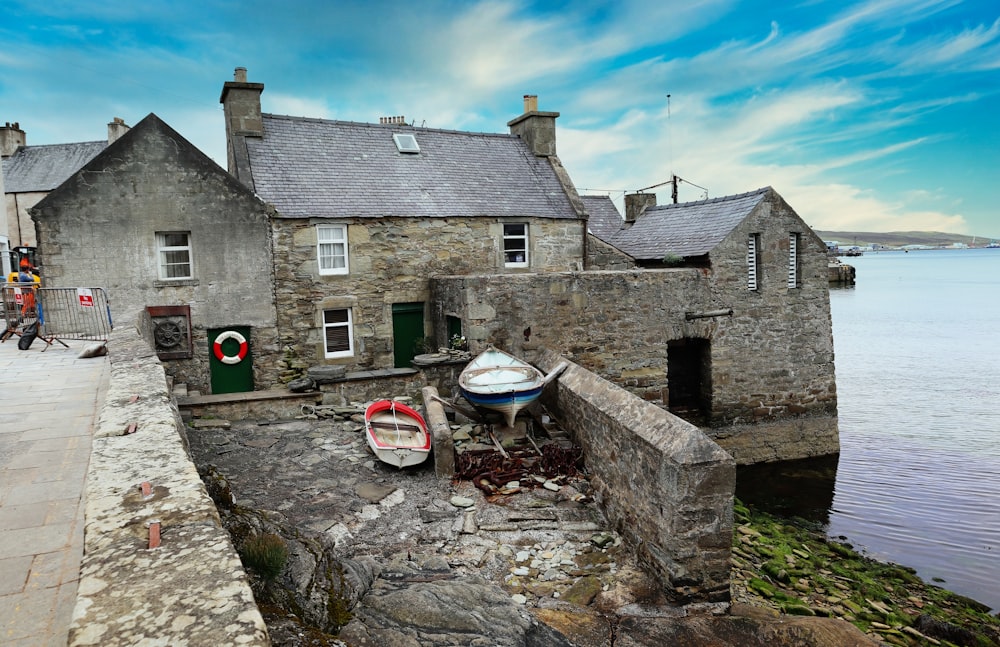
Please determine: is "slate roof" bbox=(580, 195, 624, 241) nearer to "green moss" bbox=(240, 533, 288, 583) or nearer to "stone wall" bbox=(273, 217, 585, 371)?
"stone wall" bbox=(273, 217, 585, 371)

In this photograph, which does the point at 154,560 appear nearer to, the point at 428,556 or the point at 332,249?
the point at 428,556

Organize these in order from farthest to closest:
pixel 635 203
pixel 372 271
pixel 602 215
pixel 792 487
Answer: pixel 602 215
pixel 635 203
pixel 372 271
pixel 792 487

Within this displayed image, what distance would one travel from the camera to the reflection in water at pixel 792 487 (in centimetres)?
1410

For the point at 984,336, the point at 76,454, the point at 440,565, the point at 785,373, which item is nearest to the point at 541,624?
the point at 440,565

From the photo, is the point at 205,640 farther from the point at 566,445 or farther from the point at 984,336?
the point at 984,336

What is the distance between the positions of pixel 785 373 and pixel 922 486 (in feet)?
12.8

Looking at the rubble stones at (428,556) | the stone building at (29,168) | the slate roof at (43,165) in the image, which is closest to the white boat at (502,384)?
the rubble stones at (428,556)

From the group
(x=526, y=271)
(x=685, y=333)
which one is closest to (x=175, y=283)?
(x=526, y=271)

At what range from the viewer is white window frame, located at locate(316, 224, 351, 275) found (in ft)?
51.2

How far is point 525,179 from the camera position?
1942 centimetres

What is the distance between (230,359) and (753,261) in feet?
41.9

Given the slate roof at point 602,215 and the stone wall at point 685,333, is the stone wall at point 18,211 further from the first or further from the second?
the slate roof at point 602,215

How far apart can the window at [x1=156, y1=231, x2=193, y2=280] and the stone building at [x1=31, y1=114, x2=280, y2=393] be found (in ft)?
0.07

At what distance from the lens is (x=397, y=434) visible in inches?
408
